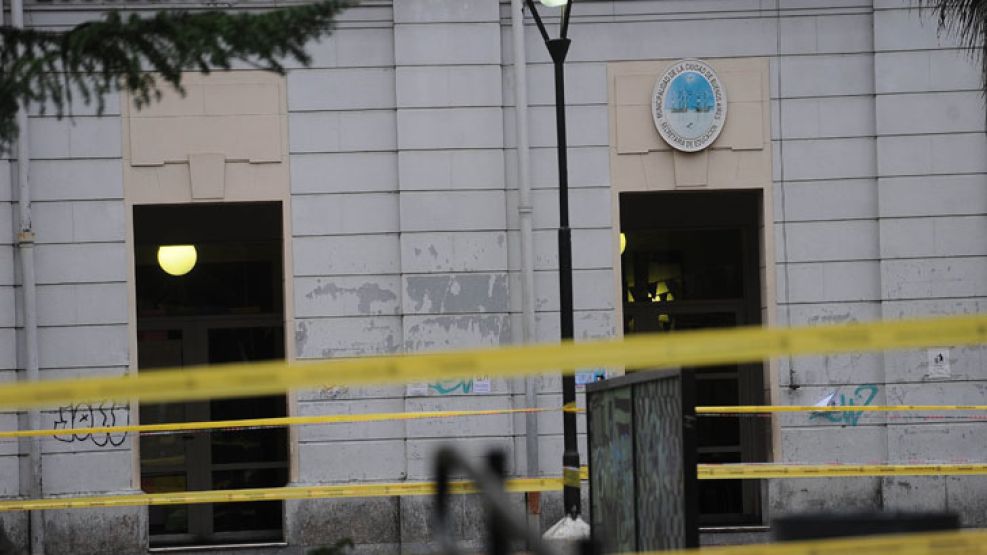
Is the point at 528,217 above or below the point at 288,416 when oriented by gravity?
above

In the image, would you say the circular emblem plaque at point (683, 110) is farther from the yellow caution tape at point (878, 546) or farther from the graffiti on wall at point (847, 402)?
the yellow caution tape at point (878, 546)

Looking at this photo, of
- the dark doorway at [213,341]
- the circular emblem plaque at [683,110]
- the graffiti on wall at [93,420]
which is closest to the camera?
the graffiti on wall at [93,420]

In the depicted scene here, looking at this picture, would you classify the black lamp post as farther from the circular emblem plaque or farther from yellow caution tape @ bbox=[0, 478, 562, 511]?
the circular emblem plaque

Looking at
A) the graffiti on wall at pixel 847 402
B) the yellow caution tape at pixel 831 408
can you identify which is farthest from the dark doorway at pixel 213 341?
the graffiti on wall at pixel 847 402

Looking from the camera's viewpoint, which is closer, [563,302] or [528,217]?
[563,302]

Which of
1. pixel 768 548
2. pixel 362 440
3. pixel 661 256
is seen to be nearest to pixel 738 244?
pixel 661 256

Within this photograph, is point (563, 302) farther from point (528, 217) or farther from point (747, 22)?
point (747, 22)

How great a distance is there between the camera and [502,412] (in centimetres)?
1625

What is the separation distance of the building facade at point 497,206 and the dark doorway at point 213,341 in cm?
65

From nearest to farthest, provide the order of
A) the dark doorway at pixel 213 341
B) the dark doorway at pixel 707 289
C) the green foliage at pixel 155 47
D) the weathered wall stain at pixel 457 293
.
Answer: the green foliage at pixel 155 47 < the weathered wall stain at pixel 457 293 < the dark doorway at pixel 213 341 < the dark doorway at pixel 707 289

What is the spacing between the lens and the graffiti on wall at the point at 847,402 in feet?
53.9

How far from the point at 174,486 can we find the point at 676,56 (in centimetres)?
698

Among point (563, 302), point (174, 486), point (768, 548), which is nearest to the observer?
point (768, 548)

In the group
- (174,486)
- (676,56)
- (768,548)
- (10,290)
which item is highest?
(676,56)
